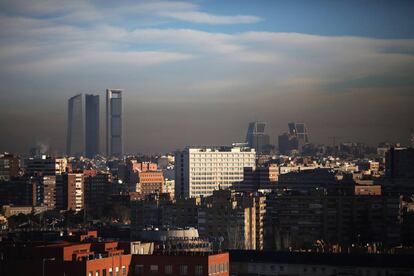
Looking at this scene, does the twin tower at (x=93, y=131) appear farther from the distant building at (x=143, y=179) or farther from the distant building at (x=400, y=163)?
the distant building at (x=400, y=163)

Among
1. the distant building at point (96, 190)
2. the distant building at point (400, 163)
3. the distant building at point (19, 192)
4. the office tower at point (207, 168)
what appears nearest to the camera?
the distant building at point (400, 163)

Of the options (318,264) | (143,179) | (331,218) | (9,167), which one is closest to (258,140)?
(143,179)

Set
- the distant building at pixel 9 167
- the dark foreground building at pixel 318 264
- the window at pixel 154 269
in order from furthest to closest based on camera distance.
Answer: the distant building at pixel 9 167 < the dark foreground building at pixel 318 264 < the window at pixel 154 269

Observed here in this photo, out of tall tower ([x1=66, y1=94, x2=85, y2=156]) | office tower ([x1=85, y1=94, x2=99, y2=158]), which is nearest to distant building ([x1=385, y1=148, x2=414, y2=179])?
tall tower ([x1=66, y1=94, x2=85, y2=156])

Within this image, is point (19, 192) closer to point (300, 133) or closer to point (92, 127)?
point (300, 133)

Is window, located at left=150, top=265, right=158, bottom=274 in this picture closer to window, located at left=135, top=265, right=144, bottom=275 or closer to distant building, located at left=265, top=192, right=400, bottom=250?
window, located at left=135, top=265, right=144, bottom=275

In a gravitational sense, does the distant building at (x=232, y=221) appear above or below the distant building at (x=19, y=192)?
below

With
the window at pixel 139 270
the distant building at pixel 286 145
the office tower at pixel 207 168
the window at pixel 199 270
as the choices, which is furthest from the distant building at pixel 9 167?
the window at pixel 199 270
